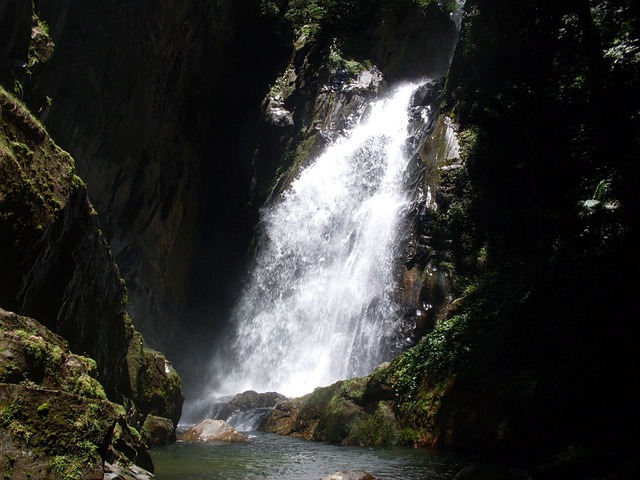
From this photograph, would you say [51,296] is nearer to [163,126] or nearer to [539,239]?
[539,239]

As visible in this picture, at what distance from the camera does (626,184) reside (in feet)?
30.8

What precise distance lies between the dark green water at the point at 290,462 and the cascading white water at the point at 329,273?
5899 millimetres

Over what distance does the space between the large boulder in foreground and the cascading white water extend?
16.7 feet

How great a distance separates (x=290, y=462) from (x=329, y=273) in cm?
1101

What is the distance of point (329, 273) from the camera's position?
19.6 m

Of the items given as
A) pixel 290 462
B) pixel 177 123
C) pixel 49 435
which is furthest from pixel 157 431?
pixel 177 123

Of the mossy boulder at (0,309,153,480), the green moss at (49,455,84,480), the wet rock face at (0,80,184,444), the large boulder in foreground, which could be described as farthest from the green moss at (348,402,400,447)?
the green moss at (49,455,84,480)

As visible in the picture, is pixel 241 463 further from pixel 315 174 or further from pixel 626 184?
pixel 315 174

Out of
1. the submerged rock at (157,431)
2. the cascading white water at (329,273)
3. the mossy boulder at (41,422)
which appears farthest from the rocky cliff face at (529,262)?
the mossy boulder at (41,422)

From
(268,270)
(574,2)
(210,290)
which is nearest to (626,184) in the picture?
(574,2)

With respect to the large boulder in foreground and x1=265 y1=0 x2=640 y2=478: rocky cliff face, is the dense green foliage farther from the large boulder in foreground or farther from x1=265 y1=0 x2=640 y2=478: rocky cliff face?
the large boulder in foreground

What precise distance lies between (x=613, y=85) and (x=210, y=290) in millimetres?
16855

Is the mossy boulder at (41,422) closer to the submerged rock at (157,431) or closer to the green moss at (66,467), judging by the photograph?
the green moss at (66,467)

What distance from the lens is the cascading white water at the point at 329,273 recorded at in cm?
1698
